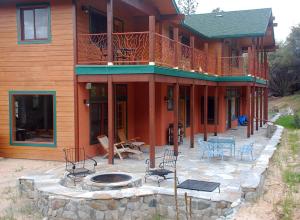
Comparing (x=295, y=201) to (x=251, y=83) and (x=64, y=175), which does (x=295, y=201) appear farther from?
(x=251, y=83)

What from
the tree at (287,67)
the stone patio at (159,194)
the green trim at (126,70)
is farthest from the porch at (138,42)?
the tree at (287,67)

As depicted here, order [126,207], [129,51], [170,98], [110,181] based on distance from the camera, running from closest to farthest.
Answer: [126,207] → [110,181] → [129,51] → [170,98]

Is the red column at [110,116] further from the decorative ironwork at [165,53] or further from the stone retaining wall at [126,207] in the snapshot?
the stone retaining wall at [126,207]

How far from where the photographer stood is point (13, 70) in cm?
1317

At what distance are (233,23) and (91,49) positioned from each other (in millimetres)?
11361

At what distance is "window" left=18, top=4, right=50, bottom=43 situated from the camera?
12.7 meters

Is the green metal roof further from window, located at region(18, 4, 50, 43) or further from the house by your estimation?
window, located at region(18, 4, 50, 43)

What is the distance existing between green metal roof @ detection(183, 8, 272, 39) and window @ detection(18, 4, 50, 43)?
787 centimetres

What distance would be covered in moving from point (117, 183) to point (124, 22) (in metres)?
8.54

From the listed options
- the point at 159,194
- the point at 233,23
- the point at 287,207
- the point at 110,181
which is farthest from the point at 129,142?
the point at 233,23

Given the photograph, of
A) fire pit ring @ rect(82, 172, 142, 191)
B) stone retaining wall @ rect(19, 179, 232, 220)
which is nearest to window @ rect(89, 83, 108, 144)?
fire pit ring @ rect(82, 172, 142, 191)

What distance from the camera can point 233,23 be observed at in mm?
21672

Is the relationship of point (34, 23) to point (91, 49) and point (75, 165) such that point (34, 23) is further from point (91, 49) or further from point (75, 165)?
point (75, 165)

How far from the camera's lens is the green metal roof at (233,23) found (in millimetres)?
20000
